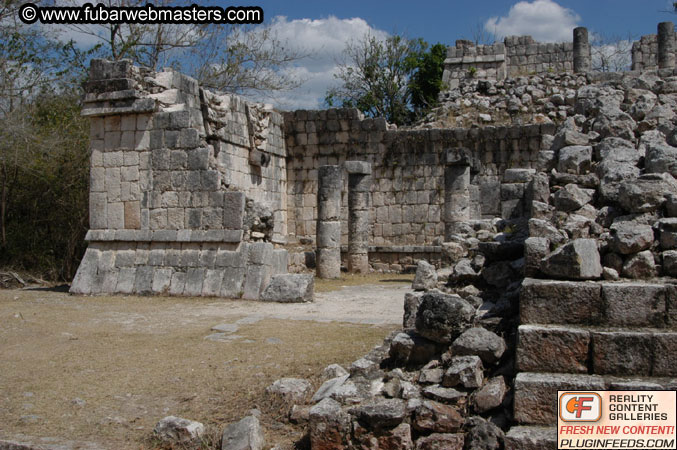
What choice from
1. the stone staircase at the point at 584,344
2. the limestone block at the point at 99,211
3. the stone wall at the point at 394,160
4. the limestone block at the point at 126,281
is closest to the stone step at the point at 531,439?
the stone staircase at the point at 584,344

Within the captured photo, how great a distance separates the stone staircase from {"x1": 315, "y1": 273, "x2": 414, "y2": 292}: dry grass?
8.80 m

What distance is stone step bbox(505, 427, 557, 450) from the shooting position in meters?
3.73

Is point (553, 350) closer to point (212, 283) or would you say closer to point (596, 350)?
point (596, 350)

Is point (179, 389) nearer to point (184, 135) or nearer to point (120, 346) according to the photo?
point (120, 346)

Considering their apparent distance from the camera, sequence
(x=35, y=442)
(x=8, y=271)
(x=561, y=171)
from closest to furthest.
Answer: (x=35, y=442) → (x=561, y=171) → (x=8, y=271)

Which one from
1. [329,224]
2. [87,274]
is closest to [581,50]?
[329,224]

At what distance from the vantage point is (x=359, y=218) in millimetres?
16641

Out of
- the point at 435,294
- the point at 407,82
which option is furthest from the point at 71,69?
the point at 407,82

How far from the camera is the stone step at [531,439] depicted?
12.2ft

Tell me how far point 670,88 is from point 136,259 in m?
8.86

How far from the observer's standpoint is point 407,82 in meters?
31.7

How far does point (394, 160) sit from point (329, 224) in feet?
10.9

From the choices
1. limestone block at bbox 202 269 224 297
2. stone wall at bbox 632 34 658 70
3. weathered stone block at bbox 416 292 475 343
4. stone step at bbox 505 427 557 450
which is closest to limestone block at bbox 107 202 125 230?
limestone block at bbox 202 269 224 297

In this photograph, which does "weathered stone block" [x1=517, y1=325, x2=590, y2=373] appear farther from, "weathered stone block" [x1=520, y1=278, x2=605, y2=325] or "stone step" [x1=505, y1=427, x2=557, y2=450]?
"stone step" [x1=505, y1=427, x2=557, y2=450]
